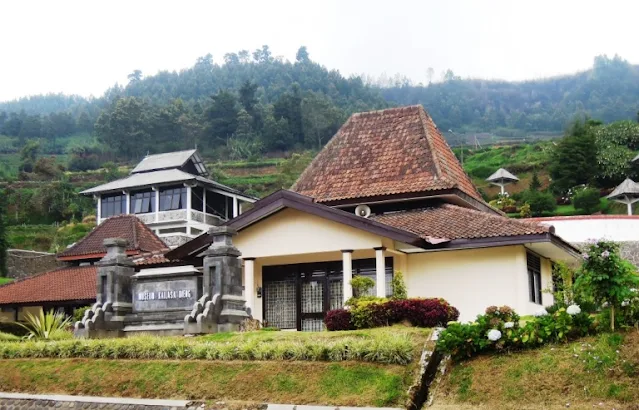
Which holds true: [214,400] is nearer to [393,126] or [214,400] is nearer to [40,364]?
[40,364]

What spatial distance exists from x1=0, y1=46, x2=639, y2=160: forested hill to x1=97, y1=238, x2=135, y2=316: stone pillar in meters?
68.8

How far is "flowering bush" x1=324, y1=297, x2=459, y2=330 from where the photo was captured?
15.4 m

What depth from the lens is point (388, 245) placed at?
17812 mm

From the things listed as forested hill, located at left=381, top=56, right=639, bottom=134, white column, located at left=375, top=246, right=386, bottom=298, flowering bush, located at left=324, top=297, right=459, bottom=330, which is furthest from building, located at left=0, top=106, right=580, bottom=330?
forested hill, located at left=381, top=56, right=639, bottom=134

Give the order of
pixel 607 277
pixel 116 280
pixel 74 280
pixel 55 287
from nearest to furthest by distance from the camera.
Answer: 1. pixel 607 277
2. pixel 116 280
3. pixel 55 287
4. pixel 74 280

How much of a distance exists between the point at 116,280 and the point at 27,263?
3218 cm

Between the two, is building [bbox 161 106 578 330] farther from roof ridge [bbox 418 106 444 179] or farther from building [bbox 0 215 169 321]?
building [bbox 0 215 169 321]

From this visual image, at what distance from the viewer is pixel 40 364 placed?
14180 mm

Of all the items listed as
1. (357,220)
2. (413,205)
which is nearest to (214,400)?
(357,220)

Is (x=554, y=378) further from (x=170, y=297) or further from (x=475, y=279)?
(x=170, y=297)

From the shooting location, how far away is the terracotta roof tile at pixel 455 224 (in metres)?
17.2

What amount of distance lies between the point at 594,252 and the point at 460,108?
434ft

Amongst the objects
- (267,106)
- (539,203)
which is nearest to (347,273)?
(539,203)

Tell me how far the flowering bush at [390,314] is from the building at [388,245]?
1.64m
